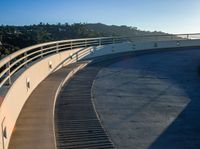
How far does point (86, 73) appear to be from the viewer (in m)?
20.0

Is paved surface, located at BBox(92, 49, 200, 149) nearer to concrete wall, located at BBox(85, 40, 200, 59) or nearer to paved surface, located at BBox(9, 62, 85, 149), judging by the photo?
paved surface, located at BBox(9, 62, 85, 149)

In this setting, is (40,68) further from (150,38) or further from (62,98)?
(150,38)

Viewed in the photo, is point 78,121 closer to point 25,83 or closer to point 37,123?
point 37,123

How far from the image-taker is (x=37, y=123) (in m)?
9.59

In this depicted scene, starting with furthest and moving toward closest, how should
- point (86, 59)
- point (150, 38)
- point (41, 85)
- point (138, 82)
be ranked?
point (150, 38)
point (86, 59)
point (138, 82)
point (41, 85)

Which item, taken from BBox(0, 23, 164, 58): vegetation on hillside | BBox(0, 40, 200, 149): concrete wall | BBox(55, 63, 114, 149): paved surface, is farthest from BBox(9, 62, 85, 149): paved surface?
BBox(0, 23, 164, 58): vegetation on hillside

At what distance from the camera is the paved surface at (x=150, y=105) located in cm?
959

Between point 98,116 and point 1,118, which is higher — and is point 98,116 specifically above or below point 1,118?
below

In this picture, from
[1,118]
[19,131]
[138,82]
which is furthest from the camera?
[138,82]

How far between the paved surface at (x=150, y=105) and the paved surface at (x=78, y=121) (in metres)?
0.31

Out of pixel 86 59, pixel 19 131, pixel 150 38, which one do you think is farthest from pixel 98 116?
pixel 150 38

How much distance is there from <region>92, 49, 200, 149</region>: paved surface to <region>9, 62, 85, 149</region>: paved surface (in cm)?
158

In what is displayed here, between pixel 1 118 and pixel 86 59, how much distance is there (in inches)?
723

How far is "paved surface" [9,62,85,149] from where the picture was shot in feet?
26.7
